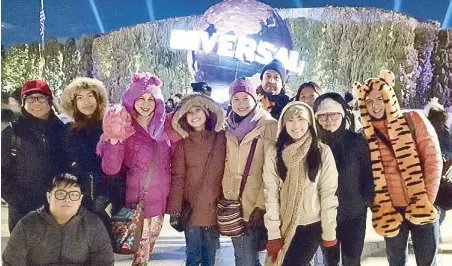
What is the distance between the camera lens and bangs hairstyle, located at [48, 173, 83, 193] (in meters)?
2.97

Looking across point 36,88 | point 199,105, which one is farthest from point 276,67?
point 36,88

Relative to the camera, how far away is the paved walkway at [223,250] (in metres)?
3.10

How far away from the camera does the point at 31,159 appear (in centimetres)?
301

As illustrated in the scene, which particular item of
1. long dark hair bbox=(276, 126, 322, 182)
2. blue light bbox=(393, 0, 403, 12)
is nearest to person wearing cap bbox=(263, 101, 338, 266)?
long dark hair bbox=(276, 126, 322, 182)

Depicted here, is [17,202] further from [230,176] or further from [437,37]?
[437,37]

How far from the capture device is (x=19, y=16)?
128 inches

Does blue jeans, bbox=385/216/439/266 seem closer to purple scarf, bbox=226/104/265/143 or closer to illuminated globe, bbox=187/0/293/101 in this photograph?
purple scarf, bbox=226/104/265/143

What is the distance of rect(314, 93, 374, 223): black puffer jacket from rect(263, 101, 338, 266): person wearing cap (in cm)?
7

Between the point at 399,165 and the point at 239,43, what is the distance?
115cm

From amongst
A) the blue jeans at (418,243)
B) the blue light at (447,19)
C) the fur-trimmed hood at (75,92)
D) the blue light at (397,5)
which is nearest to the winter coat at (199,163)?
the fur-trimmed hood at (75,92)

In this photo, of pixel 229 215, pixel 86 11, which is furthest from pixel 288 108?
pixel 86 11

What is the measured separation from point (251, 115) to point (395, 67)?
0.93 m

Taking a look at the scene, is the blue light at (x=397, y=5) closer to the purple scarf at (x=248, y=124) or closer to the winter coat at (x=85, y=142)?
the purple scarf at (x=248, y=124)

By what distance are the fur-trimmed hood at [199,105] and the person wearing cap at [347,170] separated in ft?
1.82
